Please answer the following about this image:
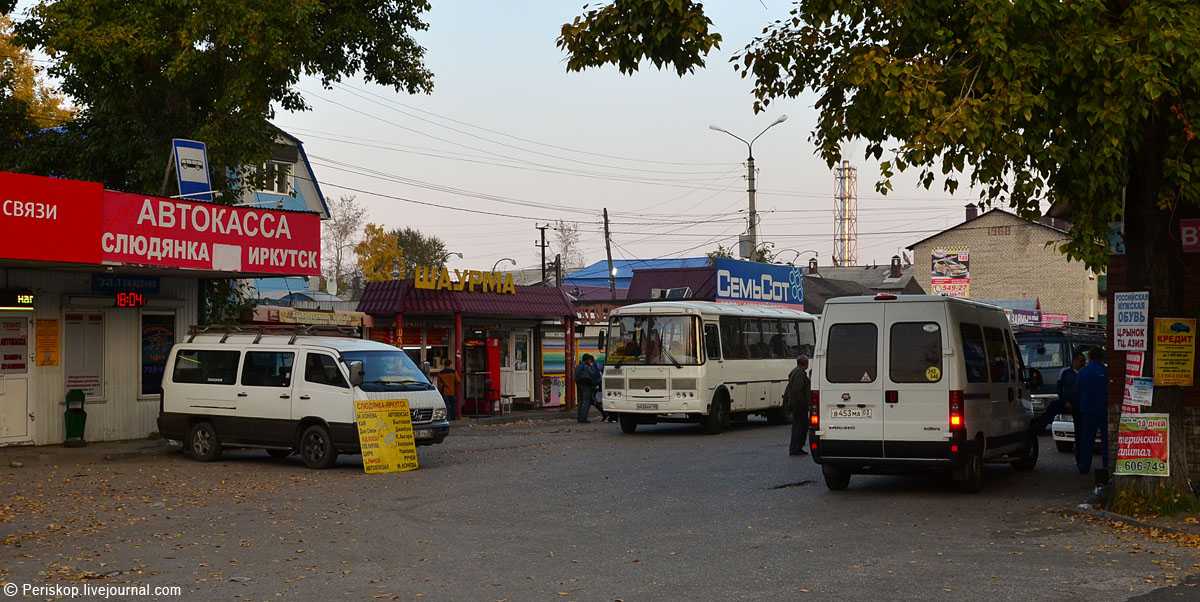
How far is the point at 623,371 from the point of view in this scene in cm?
2641

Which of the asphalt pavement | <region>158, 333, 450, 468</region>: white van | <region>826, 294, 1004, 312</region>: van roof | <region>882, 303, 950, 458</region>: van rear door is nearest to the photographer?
the asphalt pavement

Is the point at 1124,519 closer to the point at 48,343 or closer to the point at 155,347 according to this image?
the point at 48,343

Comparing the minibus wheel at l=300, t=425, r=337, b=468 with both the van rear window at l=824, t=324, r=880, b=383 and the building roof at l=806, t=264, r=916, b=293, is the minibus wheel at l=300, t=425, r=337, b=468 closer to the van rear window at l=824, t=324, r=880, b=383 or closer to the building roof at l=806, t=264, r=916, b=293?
the van rear window at l=824, t=324, r=880, b=383

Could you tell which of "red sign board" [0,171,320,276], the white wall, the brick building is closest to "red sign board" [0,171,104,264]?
"red sign board" [0,171,320,276]

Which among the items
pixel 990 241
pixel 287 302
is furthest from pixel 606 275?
pixel 287 302

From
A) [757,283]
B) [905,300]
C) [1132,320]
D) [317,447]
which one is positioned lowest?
[317,447]

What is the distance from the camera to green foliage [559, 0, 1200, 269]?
1137 centimetres

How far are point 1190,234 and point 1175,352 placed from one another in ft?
7.46

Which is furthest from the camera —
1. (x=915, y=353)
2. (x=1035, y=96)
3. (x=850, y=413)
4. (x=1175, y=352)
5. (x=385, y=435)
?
(x=385, y=435)

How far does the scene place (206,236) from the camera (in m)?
21.1

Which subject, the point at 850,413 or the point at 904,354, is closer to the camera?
the point at 904,354

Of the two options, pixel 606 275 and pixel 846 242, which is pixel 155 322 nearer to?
pixel 606 275

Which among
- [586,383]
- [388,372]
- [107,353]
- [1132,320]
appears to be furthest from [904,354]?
[586,383]

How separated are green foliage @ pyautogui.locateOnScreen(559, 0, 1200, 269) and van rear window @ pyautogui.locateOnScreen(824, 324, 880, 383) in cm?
259
